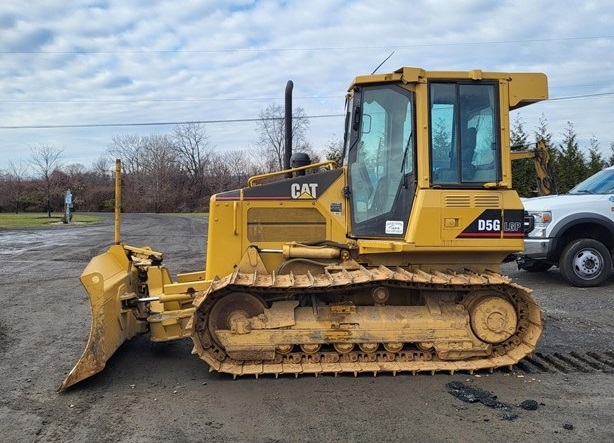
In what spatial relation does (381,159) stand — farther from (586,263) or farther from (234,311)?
(586,263)

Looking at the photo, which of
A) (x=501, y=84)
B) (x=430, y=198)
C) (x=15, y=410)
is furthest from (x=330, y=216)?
(x=15, y=410)

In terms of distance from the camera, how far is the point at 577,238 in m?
10.7

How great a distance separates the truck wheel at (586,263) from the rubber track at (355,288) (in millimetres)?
5361

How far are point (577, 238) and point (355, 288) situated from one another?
265 inches

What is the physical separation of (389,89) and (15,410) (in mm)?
4447

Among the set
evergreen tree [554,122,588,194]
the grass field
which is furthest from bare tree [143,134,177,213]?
evergreen tree [554,122,588,194]

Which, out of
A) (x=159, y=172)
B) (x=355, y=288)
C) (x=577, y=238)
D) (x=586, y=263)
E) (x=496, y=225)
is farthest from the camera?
(x=159, y=172)

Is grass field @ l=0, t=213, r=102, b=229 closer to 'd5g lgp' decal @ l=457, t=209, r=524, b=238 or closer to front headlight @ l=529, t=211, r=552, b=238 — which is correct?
front headlight @ l=529, t=211, r=552, b=238

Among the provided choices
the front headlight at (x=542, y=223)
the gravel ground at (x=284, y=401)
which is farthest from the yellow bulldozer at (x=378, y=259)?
the front headlight at (x=542, y=223)

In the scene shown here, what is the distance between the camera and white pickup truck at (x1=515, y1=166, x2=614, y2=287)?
1041cm

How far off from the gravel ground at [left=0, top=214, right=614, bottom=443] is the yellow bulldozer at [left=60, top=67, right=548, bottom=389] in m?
0.29

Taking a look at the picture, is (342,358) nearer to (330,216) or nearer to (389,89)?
(330,216)

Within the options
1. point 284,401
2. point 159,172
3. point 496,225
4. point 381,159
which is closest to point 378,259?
point 381,159

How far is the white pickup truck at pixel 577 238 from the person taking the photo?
10.4 m
